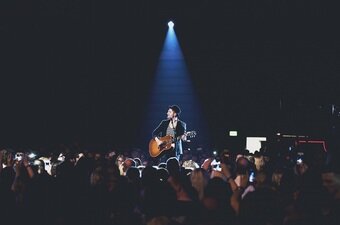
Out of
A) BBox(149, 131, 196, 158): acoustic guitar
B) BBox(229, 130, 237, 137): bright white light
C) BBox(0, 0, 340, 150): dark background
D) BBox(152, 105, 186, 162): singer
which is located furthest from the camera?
BBox(229, 130, 237, 137): bright white light

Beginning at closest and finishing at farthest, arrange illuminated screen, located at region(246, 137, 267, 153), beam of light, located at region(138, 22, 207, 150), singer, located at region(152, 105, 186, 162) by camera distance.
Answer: singer, located at region(152, 105, 186, 162)
illuminated screen, located at region(246, 137, 267, 153)
beam of light, located at region(138, 22, 207, 150)

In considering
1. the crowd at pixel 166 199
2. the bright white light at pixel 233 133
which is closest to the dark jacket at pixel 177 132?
the crowd at pixel 166 199

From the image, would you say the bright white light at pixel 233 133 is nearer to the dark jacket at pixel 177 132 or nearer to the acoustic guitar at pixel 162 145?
the dark jacket at pixel 177 132

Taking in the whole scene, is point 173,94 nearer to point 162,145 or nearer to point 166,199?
point 162,145

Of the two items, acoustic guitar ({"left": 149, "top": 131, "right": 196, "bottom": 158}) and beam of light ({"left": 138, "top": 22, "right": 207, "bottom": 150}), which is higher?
beam of light ({"left": 138, "top": 22, "right": 207, "bottom": 150})

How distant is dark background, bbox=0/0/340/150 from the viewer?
22.1 metres

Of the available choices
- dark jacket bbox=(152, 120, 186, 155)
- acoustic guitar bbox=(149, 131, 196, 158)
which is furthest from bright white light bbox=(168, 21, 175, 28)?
acoustic guitar bbox=(149, 131, 196, 158)

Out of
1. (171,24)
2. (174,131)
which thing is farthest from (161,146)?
(171,24)

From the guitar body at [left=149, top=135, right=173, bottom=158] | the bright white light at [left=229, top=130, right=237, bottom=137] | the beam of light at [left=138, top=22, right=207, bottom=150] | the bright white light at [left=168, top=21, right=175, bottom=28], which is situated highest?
the bright white light at [left=168, top=21, right=175, bottom=28]

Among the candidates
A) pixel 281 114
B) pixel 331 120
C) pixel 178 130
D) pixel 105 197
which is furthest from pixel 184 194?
pixel 281 114

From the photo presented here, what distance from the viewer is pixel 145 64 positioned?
24.9 metres

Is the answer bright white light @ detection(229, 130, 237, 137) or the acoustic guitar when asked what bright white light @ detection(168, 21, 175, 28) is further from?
the acoustic guitar

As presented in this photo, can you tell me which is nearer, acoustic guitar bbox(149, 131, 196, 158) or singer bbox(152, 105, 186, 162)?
acoustic guitar bbox(149, 131, 196, 158)

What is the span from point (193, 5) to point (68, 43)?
5611 millimetres
